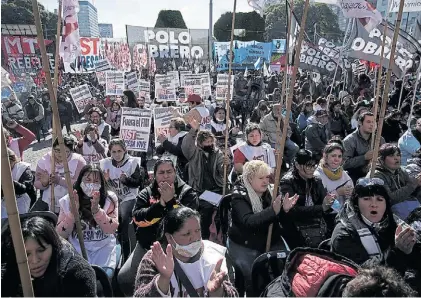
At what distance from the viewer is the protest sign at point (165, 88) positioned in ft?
35.5

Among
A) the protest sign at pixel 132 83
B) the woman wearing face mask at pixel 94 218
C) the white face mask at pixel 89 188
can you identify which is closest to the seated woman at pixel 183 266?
the woman wearing face mask at pixel 94 218

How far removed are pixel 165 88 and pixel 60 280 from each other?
905cm

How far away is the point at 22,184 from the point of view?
4.36 metres

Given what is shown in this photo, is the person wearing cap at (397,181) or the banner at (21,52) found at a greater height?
the banner at (21,52)

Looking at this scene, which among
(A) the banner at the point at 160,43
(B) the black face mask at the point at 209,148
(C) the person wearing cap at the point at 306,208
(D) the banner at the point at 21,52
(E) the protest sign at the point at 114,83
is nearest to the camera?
(C) the person wearing cap at the point at 306,208

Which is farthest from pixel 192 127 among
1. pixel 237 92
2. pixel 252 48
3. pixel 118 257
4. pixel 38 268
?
pixel 252 48

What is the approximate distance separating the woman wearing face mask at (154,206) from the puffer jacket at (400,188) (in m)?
1.88

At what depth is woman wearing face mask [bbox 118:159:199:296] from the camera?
3.36m

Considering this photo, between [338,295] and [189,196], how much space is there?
2033mm

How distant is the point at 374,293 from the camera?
5.56 feet

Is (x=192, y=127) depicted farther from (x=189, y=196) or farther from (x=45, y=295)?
(x=45, y=295)

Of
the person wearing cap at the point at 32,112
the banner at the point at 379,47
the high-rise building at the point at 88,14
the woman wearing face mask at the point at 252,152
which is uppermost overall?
the high-rise building at the point at 88,14

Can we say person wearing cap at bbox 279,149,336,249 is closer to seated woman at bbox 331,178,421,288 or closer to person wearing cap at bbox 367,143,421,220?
seated woman at bbox 331,178,421,288

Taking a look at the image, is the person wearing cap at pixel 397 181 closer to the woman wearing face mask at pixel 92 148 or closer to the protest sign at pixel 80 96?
the woman wearing face mask at pixel 92 148
